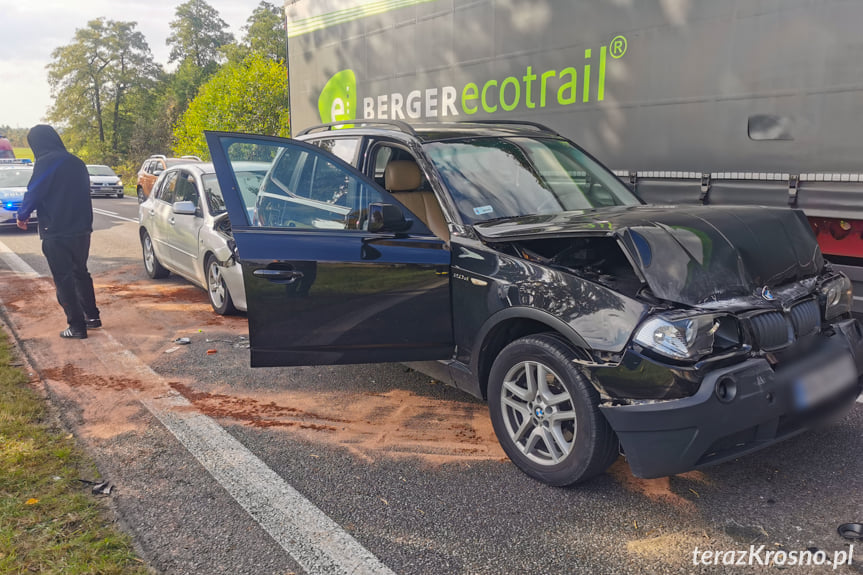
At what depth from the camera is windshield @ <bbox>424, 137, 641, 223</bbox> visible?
404cm

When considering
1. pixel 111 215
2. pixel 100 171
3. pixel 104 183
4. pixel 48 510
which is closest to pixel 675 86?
pixel 48 510

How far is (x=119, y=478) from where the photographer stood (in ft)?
11.4

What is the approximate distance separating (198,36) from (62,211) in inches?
2754

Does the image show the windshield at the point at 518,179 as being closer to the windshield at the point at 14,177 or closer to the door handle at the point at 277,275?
the door handle at the point at 277,275

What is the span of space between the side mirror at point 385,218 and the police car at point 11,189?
43.2 feet

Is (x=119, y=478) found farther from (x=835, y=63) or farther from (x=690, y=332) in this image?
(x=835, y=63)

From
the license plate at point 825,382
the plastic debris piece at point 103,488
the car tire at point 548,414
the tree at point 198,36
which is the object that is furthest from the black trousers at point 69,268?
the tree at point 198,36

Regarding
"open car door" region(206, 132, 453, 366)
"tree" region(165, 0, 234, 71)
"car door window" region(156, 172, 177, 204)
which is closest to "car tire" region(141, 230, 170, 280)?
"car door window" region(156, 172, 177, 204)

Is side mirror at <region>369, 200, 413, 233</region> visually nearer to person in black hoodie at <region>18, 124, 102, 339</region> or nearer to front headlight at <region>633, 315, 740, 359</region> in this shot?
front headlight at <region>633, 315, 740, 359</region>

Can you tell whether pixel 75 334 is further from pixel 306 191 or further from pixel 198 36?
pixel 198 36

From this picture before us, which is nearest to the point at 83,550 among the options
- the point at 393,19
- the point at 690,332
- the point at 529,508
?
the point at 529,508

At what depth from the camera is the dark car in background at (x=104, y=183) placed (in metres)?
29.1

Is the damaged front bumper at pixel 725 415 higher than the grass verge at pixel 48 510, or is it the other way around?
the damaged front bumper at pixel 725 415

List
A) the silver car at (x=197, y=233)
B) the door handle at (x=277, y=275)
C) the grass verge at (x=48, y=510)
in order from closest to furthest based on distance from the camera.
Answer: the grass verge at (x=48, y=510) → the door handle at (x=277, y=275) → the silver car at (x=197, y=233)
